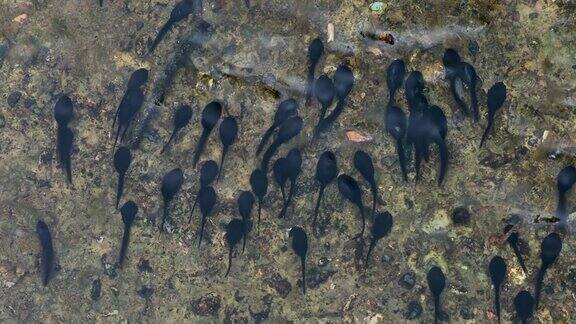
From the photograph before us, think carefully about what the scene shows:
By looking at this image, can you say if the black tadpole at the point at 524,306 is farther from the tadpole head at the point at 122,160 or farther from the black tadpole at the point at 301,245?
the tadpole head at the point at 122,160

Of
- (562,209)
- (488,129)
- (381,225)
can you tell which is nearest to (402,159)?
(381,225)

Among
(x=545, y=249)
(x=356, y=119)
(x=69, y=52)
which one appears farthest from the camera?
(x=69, y=52)

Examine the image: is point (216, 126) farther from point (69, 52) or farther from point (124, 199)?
point (69, 52)

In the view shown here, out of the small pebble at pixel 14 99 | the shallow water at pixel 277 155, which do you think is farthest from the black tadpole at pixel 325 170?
the small pebble at pixel 14 99

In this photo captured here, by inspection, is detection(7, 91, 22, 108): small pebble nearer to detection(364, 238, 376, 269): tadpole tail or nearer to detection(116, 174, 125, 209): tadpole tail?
detection(116, 174, 125, 209): tadpole tail

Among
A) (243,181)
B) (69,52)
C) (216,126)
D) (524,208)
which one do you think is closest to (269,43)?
(216,126)

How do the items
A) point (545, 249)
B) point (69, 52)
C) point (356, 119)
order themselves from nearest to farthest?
point (545, 249), point (356, 119), point (69, 52)
